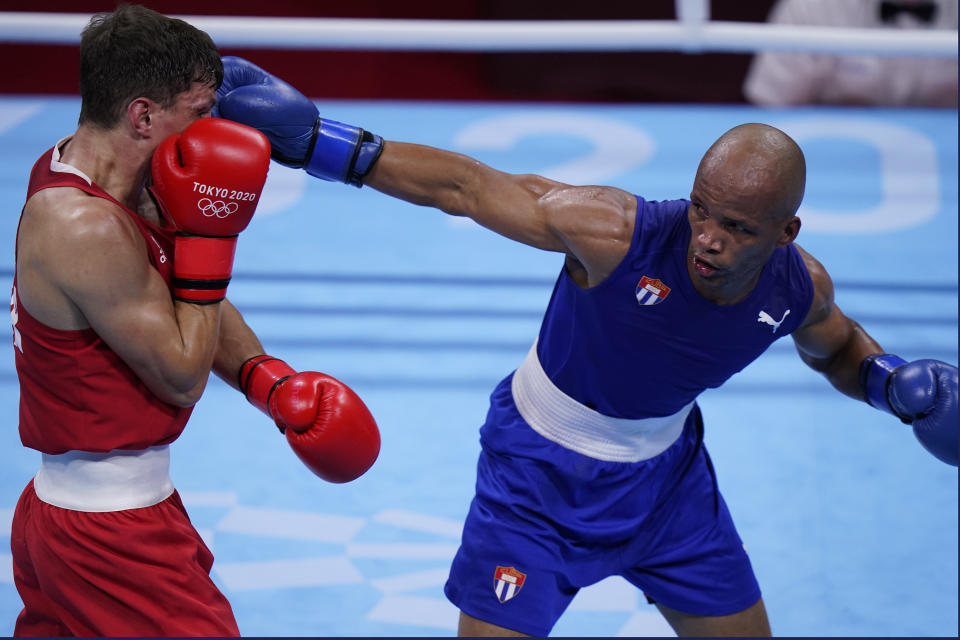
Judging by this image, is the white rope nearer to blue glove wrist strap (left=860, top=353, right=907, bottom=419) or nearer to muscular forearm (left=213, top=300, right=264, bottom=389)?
blue glove wrist strap (left=860, top=353, right=907, bottom=419)

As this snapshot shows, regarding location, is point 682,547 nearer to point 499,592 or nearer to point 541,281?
point 499,592

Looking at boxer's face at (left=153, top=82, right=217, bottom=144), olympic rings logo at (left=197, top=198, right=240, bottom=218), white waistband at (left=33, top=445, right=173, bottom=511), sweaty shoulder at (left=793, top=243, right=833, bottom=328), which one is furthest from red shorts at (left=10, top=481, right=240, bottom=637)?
sweaty shoulder at (left=793, top=243, right=833, bottom=328)

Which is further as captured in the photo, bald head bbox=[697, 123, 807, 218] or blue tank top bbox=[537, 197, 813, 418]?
blue tank top bbox=[537, 197, 813, 418]

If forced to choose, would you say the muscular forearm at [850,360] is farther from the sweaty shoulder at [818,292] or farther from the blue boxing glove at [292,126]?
the blue boxing glove at [292,126]

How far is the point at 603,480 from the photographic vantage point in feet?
8.67

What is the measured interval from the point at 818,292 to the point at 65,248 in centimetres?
163

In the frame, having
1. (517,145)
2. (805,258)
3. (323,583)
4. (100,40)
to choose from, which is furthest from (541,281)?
(100,40)

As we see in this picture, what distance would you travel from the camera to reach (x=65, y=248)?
203cm

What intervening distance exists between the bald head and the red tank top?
3.65ft

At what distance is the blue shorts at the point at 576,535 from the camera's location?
2561 millimetres

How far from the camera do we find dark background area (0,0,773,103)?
710 centimetres

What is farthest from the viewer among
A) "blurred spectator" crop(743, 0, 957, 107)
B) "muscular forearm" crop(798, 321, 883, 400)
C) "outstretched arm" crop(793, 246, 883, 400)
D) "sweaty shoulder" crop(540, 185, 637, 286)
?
"blurred spectator" crop(743, 0, 957, 107)

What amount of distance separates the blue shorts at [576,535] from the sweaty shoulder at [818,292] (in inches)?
17.2

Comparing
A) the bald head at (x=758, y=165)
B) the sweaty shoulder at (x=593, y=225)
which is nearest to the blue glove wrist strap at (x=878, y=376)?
the bald head at (x=758, y=165)
